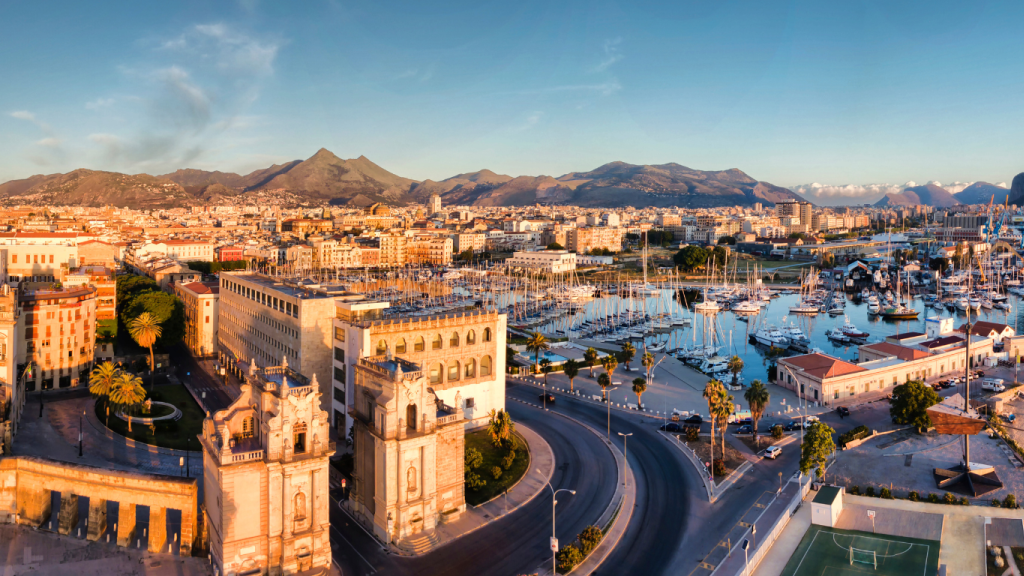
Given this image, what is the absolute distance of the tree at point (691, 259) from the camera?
16289 cm

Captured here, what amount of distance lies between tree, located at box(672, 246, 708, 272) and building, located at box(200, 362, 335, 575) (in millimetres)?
146991

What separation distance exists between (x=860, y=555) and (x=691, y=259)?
14047 cm

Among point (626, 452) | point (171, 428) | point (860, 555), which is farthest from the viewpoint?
point (171, 428)

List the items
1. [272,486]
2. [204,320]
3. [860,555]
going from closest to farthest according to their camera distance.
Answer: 1. [272,486]
2. [860,555]
3. [204,320]

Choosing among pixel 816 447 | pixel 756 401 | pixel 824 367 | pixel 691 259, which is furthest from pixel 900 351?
pixel 691 259

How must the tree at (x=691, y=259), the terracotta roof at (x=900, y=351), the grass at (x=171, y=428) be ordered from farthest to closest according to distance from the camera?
the tree at (x=691, y=259) < the terracotta roof at (x=900, y=351) < the grass at (x=171, y=428)

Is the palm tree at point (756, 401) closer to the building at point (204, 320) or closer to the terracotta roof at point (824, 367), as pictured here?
the terracotta roof at point (824, 367)

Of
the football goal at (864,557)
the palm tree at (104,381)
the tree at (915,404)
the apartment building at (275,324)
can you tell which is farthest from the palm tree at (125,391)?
the tree at (915,404)

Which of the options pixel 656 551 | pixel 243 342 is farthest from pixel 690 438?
pixel 243 342

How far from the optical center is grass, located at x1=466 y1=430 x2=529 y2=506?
33.1 m

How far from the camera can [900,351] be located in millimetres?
58375

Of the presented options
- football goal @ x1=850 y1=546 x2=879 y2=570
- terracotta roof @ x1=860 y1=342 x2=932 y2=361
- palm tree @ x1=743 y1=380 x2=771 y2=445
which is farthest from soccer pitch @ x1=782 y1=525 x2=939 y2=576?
terracotta roof @ x1=860 y1=342 x2=932 y2=361

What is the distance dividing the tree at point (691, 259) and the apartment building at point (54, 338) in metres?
136

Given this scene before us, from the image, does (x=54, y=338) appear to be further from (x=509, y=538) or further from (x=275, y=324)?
(x=509, y=538)
